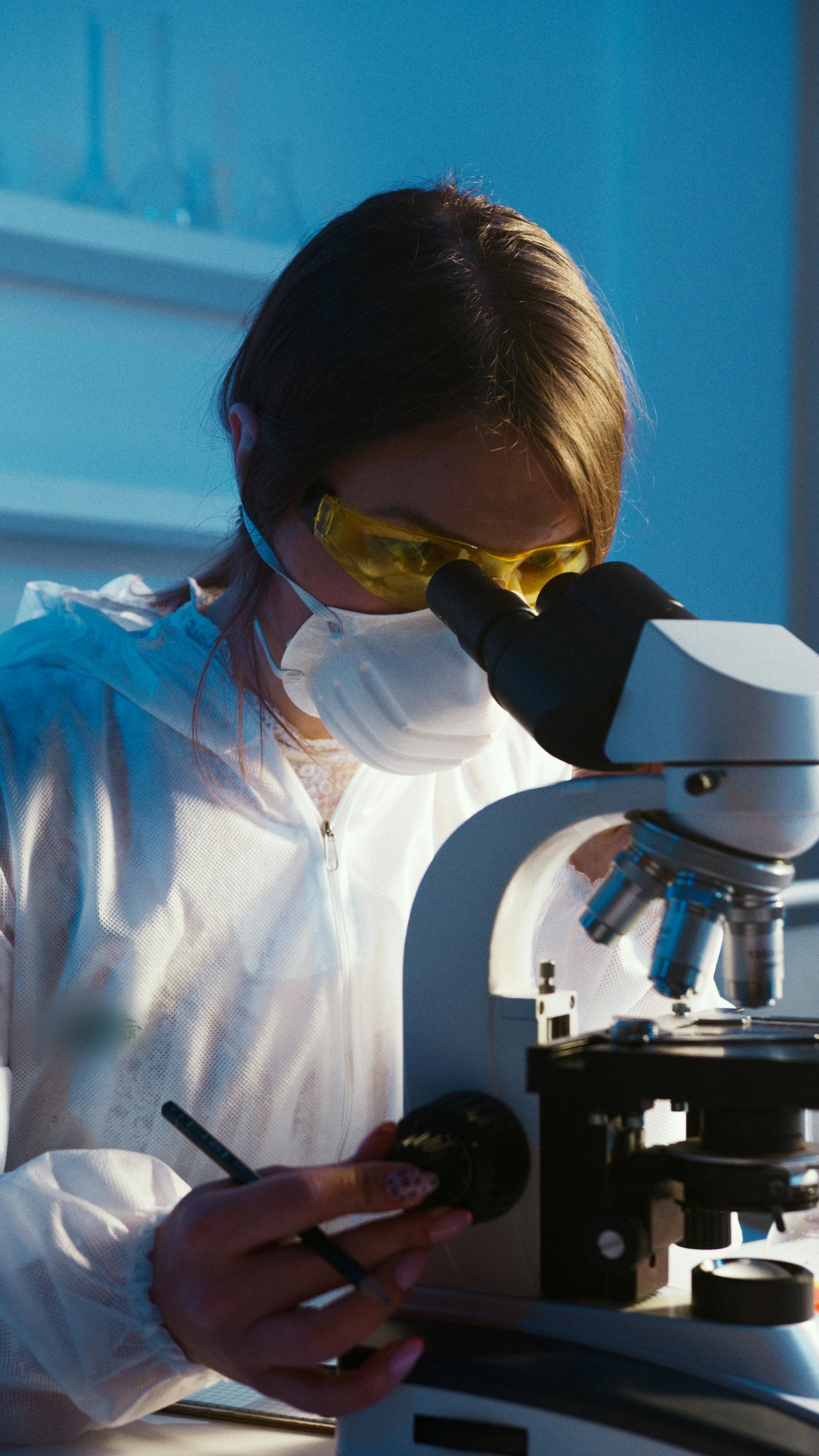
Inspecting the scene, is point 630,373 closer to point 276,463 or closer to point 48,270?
point 276,463

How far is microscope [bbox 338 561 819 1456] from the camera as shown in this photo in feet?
2.31

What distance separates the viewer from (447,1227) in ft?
2.42

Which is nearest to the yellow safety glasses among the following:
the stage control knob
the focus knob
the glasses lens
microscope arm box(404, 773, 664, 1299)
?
the glasses lens

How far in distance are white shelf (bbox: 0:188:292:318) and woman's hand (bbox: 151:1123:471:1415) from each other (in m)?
1.82

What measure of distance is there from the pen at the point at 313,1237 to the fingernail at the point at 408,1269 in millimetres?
11

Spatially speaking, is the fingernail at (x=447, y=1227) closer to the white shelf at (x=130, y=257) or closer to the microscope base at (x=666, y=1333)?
the microscope base at (x=666, y=1333)

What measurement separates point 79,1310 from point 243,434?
80cm

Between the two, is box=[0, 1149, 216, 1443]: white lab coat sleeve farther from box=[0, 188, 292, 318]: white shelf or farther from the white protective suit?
box=[0, 188, 292, 318]: white shelf

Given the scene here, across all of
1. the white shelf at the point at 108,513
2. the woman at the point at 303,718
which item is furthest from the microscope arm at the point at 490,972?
the white shelf at the point at 108,513

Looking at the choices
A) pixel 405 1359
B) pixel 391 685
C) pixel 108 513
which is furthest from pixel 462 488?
pixel 108 513

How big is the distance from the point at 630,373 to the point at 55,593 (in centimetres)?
69

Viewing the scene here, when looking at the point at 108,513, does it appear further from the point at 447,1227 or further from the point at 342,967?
the point at 447,1227

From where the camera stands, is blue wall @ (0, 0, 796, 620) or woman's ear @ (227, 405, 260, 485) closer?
woman's ear @ (227, 405, 260, 485)

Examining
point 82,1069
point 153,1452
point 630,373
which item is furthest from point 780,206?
point 153,1452
